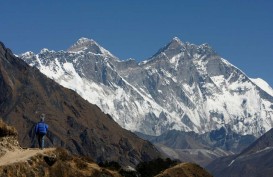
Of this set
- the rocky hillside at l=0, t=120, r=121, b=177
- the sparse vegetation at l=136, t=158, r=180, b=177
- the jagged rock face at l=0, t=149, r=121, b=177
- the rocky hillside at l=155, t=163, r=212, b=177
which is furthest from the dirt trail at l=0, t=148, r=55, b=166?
the sparse vegetation at l=136, t=158, r=180, b=177

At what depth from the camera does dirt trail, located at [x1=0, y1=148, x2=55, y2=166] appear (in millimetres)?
42812

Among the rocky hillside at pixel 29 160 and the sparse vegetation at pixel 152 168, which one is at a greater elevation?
the sparse vegetation at pixel 152 168

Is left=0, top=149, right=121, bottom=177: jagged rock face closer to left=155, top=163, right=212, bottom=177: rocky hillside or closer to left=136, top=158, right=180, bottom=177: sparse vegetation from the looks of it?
left=155, top=163, right=212, bottom=177: rocky hillside

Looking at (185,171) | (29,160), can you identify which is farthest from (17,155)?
(185,171)

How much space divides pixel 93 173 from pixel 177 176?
181ft

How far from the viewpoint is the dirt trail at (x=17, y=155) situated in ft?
140

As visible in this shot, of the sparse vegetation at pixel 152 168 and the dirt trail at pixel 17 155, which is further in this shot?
the sparse vegetation at pixel 152 168

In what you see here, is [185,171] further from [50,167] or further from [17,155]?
[17,155]

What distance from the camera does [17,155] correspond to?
44.3 metres

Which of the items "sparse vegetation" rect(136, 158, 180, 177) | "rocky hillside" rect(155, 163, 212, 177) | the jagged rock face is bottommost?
the jagged rock face

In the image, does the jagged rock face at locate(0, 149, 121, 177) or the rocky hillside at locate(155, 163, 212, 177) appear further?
the rocky hillside at locate(155, 163, 212, 177)

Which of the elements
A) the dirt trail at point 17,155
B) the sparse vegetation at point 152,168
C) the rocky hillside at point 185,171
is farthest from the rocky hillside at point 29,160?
the sparse vegetation at point 152,168

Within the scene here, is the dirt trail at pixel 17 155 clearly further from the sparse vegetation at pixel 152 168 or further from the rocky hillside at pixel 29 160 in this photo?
the sparse vegetation at pixel 152 168

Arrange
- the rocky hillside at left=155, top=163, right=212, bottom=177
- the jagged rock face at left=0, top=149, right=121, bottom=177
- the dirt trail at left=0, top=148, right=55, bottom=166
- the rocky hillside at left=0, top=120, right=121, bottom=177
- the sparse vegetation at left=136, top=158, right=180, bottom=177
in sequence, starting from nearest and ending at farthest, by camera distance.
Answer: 1. the jagged rock face at left=0, top=149, right=121, bottom=177
2. the rocky hillside at left=0, top=120, right=121, bottom=177
3. the dirt trail at left=0, top=148, right=55, bottom=166
4. the rocky hillside at left=155, top=163, right=212, bottom=177
5. the sparse vegetation at left=136, top=158, right=180, bottom=177
